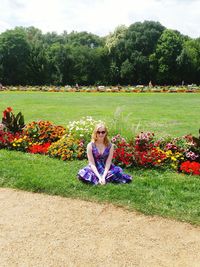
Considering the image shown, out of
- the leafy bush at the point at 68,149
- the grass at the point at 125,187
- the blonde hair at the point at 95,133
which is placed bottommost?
the grass at the point at 125,187

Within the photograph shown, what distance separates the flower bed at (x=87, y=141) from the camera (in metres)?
7.71

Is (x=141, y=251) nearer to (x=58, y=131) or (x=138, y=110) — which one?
(x=58, y=131)

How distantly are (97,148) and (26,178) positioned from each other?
146 cm

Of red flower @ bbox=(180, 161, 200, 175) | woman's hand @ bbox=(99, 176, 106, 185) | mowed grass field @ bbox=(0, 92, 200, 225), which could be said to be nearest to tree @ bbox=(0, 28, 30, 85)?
mowed grass field @ bbox=(0, 92, 200, 225)

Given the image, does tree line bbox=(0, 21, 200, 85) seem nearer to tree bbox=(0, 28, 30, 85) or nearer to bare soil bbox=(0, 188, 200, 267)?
tree bbox=(0, 28, 30, 85)

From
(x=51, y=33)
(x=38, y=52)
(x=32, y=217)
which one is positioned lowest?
(x=32, y=217)

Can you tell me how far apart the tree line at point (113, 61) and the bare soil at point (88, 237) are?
44.5 m

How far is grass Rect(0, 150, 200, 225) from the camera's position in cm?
578

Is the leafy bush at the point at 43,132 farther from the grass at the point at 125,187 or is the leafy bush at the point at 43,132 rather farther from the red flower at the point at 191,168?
the red flower at the point at 191,168

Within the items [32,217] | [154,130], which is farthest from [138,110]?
[32,217]

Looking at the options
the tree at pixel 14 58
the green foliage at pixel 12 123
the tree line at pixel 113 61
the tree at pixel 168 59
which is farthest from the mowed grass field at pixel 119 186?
the tree at pixel 14 58

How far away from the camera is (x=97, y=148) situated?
6891 millimetres

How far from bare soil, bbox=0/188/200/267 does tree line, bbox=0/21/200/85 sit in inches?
1754

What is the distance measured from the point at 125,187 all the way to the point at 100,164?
67 centimetres
